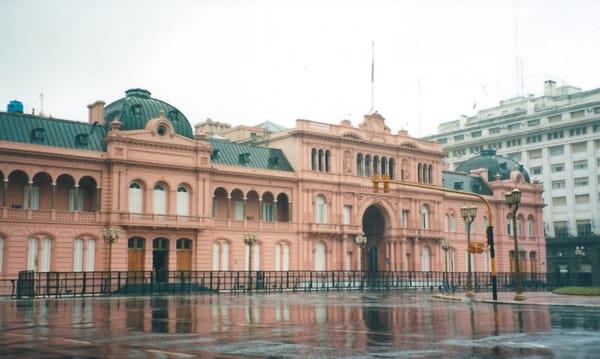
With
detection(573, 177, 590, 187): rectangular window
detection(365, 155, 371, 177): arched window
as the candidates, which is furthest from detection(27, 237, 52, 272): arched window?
detection(573, 177, 590, 187): rectangular window

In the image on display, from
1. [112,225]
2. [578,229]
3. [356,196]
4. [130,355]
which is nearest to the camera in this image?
[130,355]

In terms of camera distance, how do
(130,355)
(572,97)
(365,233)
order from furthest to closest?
(572,97) < (365,233) < (130,355)

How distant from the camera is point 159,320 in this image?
2434cm

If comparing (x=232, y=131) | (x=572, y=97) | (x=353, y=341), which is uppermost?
(x=572, y=97)

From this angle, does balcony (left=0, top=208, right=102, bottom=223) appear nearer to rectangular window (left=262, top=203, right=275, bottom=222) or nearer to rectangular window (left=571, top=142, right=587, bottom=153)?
rectangular window (left=262, top=203, right=275, bottom=222)

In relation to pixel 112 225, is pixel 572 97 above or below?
above

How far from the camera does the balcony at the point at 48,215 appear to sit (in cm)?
5428

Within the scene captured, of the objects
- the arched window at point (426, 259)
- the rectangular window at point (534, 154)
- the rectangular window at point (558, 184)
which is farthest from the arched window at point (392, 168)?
the rectangular window at point (534, 154)

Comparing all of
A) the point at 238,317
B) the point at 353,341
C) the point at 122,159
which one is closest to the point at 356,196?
the point at 122,159

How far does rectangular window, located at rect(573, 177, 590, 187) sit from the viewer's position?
11311 cm

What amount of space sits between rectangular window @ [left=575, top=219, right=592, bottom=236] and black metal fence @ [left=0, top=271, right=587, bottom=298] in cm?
3537

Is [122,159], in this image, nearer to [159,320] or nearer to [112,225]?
[112,225]

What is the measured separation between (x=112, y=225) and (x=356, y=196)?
1115 inches

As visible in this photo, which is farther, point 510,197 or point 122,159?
point 122,159
